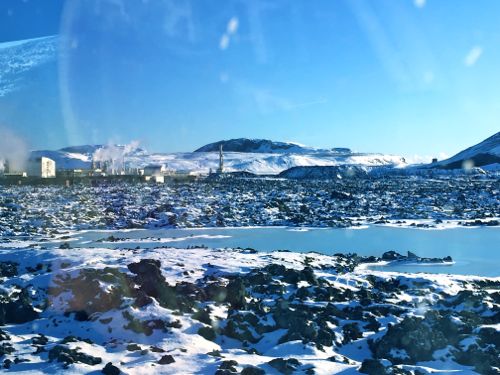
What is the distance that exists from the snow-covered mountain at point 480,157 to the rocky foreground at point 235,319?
329 feet

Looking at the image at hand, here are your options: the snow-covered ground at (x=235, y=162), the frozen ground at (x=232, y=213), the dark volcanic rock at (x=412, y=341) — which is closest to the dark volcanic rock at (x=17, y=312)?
the dark volcanic rock at (x=412, y=341)

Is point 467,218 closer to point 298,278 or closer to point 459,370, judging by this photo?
point 298,278

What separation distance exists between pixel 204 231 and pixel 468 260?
12085 millimetres

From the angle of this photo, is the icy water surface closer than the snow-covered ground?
Yes

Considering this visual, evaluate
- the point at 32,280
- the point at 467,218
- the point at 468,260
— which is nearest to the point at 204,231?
the point at 468,260

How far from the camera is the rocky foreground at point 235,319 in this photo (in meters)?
7.84

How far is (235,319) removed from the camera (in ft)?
31.8

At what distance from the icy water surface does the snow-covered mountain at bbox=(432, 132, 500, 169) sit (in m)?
87.2

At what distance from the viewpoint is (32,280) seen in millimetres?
11789

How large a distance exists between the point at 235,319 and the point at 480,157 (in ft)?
395

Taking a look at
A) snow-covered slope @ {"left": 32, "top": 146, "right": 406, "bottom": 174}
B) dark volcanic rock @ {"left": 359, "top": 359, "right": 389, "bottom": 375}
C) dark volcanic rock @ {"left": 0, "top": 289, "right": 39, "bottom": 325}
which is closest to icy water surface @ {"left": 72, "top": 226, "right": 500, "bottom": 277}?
dark volcanic rock @ {"left": 359, "top": 359, "right": 389, "bottom": 375}

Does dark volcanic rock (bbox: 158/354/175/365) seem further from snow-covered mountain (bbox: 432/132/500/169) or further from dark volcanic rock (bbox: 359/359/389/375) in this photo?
snow-covered mountain (bbox: 432/132/500/169)

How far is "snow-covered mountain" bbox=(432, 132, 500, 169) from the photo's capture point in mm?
110925

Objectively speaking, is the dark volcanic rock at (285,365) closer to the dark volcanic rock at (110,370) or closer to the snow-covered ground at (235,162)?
the dark volcanic rock at (110,370)
